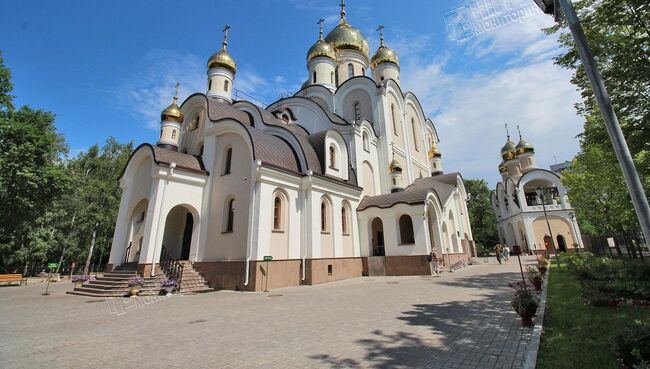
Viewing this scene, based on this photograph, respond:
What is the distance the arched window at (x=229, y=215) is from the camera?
45.5 feet

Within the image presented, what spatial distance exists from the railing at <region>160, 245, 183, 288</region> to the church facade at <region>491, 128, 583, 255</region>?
1269 inches

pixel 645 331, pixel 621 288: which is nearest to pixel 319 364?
pixel 645 331

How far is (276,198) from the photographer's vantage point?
13922 millimetres

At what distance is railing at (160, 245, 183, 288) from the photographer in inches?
495

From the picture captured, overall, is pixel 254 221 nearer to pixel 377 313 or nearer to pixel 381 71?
pixel 377 313

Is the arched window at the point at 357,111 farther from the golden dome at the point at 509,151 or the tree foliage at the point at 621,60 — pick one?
the golden dome at the point at 509,151

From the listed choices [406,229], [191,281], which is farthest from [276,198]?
[406,229]

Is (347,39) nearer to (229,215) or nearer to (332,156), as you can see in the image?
(332,156)

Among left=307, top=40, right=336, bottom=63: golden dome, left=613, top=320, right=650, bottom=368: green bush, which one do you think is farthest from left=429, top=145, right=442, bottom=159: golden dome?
left=613, top=320, right=650, bottom=368: green bush

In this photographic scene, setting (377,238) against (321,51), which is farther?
(321,51)

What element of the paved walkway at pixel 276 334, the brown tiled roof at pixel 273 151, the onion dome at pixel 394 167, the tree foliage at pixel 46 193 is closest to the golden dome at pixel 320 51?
the onion dome at pixel 394 167

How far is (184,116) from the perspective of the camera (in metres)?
19.0

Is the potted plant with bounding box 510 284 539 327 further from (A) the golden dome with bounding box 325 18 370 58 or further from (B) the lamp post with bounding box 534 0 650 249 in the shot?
(A) the golden dome with bounding box 325 18 370 58

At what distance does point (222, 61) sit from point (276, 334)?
2324 cm
